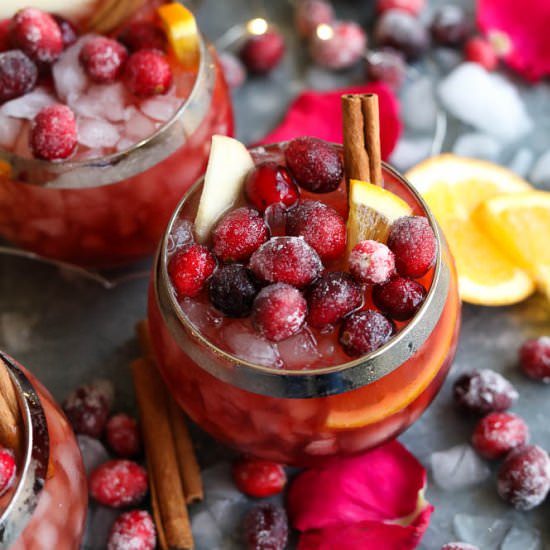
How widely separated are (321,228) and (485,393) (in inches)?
19.0

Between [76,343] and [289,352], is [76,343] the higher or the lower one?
the lower one

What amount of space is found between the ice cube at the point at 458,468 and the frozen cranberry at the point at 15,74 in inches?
34.4

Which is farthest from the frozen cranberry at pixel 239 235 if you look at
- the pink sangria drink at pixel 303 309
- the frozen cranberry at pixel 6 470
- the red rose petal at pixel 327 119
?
the red rose petal at pixel 327 119

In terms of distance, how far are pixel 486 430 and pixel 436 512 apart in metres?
0.15

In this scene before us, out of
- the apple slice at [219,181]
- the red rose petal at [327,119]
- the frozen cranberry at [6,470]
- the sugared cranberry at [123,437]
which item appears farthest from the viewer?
the red rose petal at [327,119]

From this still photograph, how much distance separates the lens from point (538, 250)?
4.69 feet

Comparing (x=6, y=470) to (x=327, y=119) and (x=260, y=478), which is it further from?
(x=327, y=119)

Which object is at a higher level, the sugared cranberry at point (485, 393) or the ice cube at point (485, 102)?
the ice cube at point (485, 102)

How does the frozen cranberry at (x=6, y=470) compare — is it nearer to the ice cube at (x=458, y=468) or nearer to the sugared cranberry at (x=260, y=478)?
the sugared cranberry at (x=260, y=478)

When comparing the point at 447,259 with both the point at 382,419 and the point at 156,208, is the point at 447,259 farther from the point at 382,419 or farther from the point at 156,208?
the point at 156,208

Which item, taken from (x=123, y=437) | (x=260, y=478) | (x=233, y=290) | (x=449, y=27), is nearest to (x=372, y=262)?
(x=233, y=290)

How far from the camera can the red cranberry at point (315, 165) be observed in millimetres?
1090

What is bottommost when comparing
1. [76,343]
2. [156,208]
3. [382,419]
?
[76,343]

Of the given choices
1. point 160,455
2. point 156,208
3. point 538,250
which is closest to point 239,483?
point 160,455
